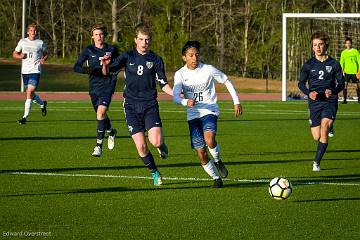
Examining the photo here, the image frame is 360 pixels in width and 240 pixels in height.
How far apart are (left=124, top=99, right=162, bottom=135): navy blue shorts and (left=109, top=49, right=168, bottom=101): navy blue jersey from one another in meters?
0.08

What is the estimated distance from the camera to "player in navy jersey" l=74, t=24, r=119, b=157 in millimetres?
16797

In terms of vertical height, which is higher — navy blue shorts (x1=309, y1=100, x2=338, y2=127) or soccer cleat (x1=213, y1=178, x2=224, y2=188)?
navy blue shorts (x1=309, y1=100, x2=338, y2=127)

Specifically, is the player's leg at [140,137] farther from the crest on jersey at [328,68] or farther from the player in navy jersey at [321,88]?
the crest on jersey at [328,68]

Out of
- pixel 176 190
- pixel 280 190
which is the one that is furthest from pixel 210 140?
A: pixel 280 190

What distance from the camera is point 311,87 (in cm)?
1590

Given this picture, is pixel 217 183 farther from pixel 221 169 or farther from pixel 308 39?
pixel 308 39

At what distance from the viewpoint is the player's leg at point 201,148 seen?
12914 mm

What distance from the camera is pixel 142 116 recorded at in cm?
1324

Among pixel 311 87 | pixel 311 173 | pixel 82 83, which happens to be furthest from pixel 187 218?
pixel 82 83

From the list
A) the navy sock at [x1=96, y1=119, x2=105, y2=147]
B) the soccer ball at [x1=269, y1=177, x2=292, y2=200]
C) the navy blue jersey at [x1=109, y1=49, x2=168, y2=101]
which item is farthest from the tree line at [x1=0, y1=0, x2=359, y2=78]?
the soccer ball at [x1=269, y1=177, x2=292, y2=200]

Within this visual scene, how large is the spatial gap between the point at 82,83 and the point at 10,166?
37.3 metres

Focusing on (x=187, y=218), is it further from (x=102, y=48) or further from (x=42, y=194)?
(x=102, y=48)

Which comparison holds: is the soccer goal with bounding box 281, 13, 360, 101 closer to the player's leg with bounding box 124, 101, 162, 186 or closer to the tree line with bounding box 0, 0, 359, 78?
the tree line with bounding box 0, 0, 359, 78

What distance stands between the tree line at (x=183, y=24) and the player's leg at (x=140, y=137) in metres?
45.8
